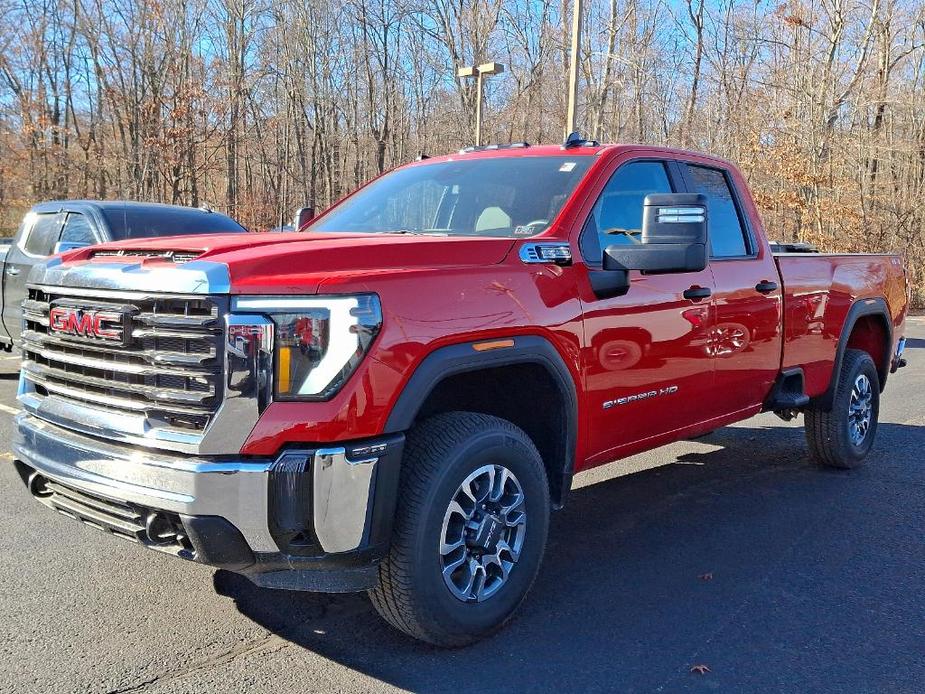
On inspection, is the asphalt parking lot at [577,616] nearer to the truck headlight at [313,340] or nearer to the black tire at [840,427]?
the black tire at [840,427]

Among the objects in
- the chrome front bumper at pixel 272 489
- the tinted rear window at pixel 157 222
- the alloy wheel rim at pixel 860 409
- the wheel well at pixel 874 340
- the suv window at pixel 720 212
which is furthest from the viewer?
the tinted rear window at pixel 157 222

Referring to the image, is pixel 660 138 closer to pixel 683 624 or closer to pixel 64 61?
pixel 64 61

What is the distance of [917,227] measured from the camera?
22.0 metres

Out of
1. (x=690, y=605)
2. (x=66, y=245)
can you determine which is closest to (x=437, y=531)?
(x=690, y=605)

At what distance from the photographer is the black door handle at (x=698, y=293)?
167 inches

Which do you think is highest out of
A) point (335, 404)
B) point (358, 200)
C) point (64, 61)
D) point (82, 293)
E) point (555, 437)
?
point (64, 61)

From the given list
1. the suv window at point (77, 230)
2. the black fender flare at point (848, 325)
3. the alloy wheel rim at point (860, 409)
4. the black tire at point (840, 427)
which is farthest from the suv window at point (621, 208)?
the suv window at point (77, 230)

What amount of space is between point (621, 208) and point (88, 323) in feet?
8.26

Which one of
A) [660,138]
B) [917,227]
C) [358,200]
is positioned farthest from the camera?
[660,138]

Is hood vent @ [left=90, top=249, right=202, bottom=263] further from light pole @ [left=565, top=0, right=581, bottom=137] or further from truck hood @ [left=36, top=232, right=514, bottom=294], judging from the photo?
light pole @ [left=565, top=0, right=581, bottom=137]

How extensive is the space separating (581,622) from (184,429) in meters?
1.80

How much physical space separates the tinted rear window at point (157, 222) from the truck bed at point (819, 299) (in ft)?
17.5

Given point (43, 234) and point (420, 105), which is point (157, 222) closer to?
point (43, 234)

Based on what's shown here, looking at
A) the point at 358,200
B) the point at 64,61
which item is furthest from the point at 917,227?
the point at 64,61
